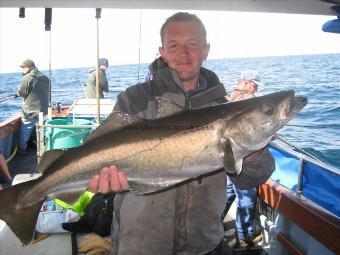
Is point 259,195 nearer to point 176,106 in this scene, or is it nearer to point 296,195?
point 296,195

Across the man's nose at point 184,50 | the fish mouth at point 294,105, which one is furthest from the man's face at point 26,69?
the fish mouth at point 294,105

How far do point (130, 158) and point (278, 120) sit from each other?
1.11 m

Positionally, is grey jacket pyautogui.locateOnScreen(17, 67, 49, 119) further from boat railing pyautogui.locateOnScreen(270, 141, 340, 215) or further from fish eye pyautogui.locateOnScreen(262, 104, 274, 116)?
fish eye pyautogui.locateOnScreen(262, 104, 274, 116)

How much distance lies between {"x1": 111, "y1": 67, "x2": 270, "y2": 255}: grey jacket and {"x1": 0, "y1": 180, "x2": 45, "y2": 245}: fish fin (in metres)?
0.66

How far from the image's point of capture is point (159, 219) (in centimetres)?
284

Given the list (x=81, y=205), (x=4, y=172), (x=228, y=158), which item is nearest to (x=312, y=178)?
(x=228, y=158)

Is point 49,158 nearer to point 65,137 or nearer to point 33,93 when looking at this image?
point 65,137

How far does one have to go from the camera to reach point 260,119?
106 inches

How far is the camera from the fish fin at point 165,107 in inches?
108

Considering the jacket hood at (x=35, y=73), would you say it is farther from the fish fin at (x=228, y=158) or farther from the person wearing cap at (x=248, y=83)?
the fish fin at (x=228, y=158)

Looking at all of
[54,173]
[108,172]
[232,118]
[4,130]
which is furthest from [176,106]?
[4,130]

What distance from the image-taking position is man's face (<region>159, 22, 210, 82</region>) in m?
2.91

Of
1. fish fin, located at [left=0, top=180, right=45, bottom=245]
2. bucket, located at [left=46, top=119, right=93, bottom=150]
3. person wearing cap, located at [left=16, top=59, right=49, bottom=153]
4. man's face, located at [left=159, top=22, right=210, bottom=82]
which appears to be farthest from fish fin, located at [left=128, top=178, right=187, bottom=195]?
person wearing cap, located at [left=16, top=59, right=49, bottom=153]

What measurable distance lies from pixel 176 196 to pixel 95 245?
231 cm
